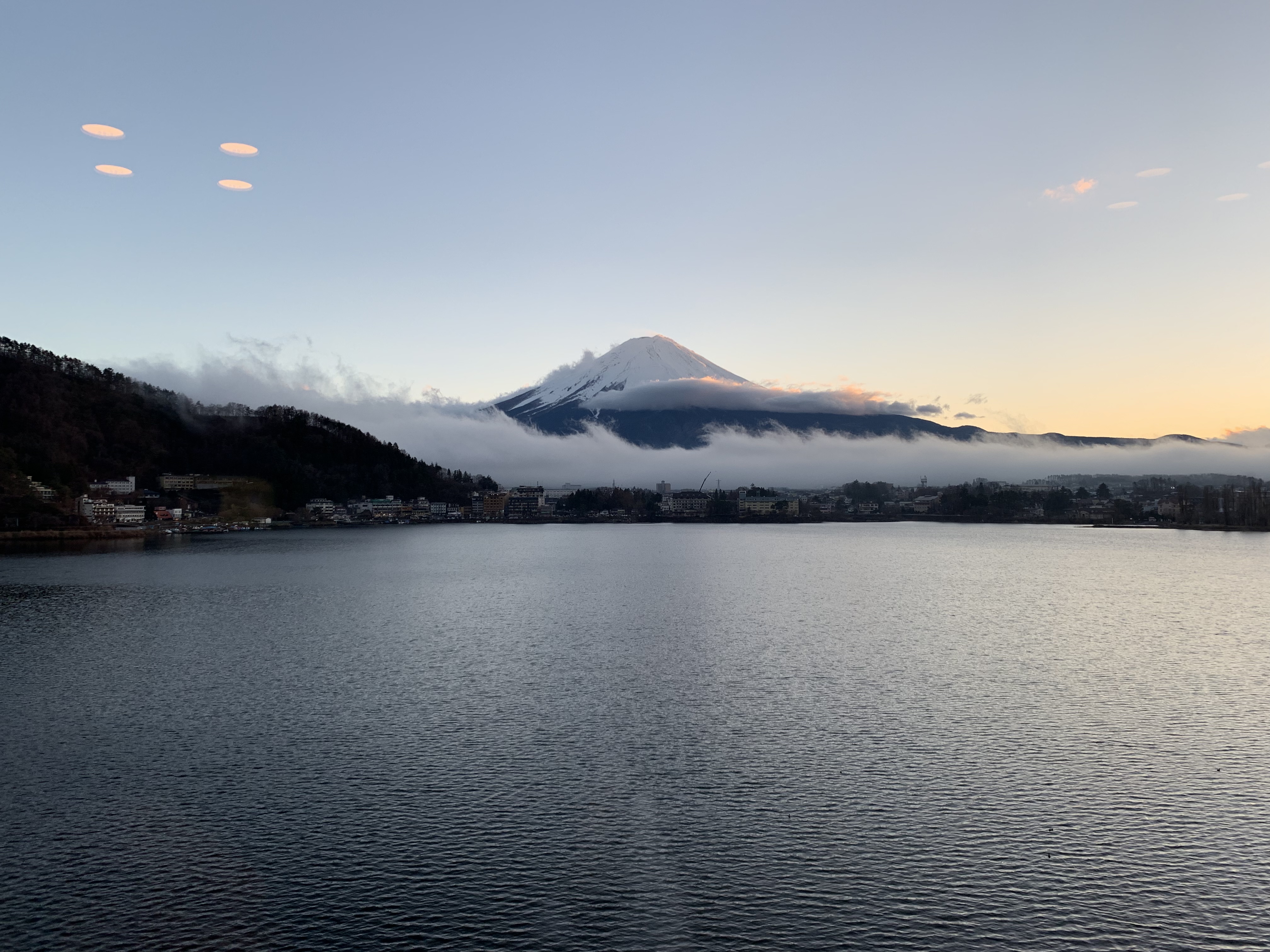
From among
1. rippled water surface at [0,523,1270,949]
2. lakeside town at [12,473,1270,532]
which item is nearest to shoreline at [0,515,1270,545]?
lakeside town at [12,473,1270,532]

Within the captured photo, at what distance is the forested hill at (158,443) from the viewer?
224ft

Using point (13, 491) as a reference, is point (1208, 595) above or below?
below

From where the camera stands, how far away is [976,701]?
15.0 metres

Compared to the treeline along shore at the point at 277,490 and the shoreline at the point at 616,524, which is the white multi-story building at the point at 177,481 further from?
the shoreline at the point at 616,524

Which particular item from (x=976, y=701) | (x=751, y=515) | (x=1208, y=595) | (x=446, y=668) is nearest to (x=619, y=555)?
(x=1208, y=595)

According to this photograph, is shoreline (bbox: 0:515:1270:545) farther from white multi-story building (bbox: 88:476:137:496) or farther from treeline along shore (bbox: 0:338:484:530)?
white multi-story building (bbox: 88:476:137:496)

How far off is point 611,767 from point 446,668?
Result: 7.37 metres

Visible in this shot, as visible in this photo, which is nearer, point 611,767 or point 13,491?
point 611,767

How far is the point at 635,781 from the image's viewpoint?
10891mm

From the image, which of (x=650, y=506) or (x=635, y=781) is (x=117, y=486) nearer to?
(x=650, y=506)

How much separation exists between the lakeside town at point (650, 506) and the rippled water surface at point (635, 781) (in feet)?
175

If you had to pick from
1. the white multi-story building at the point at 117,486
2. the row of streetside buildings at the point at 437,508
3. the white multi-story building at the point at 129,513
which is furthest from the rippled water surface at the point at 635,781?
the row of streetside buildings at the point at 437,508

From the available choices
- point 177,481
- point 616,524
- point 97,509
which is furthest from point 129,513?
point 616,524

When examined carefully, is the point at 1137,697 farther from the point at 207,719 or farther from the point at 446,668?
the point at 207,719
